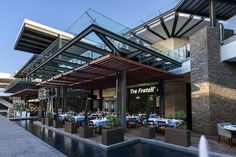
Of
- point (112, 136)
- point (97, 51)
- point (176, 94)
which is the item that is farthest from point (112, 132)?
point (176, 94)

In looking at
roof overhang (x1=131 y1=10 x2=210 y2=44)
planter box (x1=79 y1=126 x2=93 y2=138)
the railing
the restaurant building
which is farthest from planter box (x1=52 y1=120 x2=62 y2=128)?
the railing

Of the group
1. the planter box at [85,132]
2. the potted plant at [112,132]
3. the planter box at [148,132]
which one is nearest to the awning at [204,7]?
the planter box at [148,132]

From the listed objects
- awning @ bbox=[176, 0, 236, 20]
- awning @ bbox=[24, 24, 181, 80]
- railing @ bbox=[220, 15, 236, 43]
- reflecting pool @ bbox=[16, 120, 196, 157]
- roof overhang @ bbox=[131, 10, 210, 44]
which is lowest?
reflecting pool @ bbox=[16, 120, 196, 157]

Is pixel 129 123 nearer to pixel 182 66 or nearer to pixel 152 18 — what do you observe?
pixel 182 66

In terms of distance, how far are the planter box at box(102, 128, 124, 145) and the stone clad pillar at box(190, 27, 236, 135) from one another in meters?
5.23

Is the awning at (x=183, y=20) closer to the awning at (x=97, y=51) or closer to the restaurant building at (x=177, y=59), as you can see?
the restaurant building at (x=177, y=59)

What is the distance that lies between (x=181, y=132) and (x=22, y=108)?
2601 cm

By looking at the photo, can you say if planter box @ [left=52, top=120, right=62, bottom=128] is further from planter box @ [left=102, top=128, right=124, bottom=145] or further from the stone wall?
the stone wall

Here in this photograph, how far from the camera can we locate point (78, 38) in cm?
1157

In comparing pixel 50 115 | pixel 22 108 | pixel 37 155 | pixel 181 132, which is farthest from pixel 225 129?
pixel 22 108

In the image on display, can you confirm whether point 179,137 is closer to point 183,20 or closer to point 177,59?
point 177,59

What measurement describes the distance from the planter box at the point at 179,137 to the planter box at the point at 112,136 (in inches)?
83.7

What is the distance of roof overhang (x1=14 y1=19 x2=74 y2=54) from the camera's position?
85.3 feet

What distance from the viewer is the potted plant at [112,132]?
965 cm
